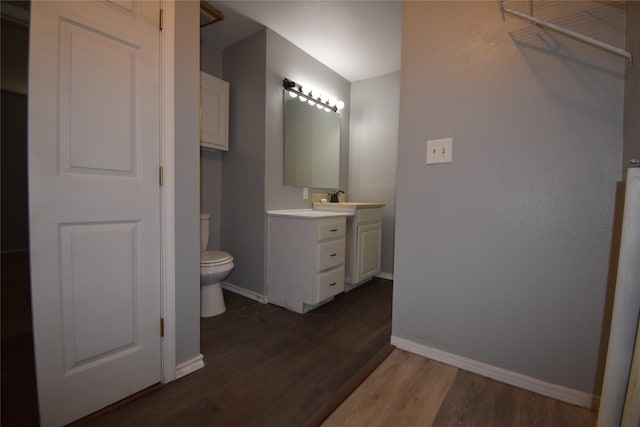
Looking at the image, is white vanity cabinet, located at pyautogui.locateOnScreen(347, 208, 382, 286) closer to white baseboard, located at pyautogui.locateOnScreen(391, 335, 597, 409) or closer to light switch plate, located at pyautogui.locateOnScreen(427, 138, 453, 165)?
white baseboard, located at pyautogui.locateOnScreen(391, 335, 597, 409)

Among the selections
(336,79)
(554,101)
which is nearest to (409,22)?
(554,101)

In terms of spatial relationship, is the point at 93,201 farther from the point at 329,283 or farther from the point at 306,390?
the point at 329,283

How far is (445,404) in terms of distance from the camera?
1.23 m

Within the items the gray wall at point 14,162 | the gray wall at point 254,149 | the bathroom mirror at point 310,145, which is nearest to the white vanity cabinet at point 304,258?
the gray wall at point 254,149

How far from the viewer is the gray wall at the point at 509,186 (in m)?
1.19

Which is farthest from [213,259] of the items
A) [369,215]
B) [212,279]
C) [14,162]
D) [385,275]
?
[14,162]

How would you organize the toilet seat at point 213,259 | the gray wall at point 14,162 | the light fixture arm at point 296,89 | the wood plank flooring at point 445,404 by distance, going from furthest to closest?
the gray wall at point 14,162, the light fixture arm at point 296,89, the toilet seat at point 213,259, the wood plank flooring at point 445,404

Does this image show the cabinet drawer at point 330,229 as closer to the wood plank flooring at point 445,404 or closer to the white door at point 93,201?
the wood plank flooring at point 445,404

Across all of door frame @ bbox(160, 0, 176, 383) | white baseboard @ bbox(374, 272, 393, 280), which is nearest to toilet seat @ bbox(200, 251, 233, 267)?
door frame @ bbox(160, 0, 176, 383)

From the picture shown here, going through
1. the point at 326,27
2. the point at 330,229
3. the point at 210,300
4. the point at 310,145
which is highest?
the point at 326,27

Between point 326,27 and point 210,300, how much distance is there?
8.05 feet

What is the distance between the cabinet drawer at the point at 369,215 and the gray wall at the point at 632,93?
181cm

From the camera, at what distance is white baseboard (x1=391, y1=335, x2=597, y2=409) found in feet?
4.04

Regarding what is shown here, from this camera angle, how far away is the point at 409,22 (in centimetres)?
161
